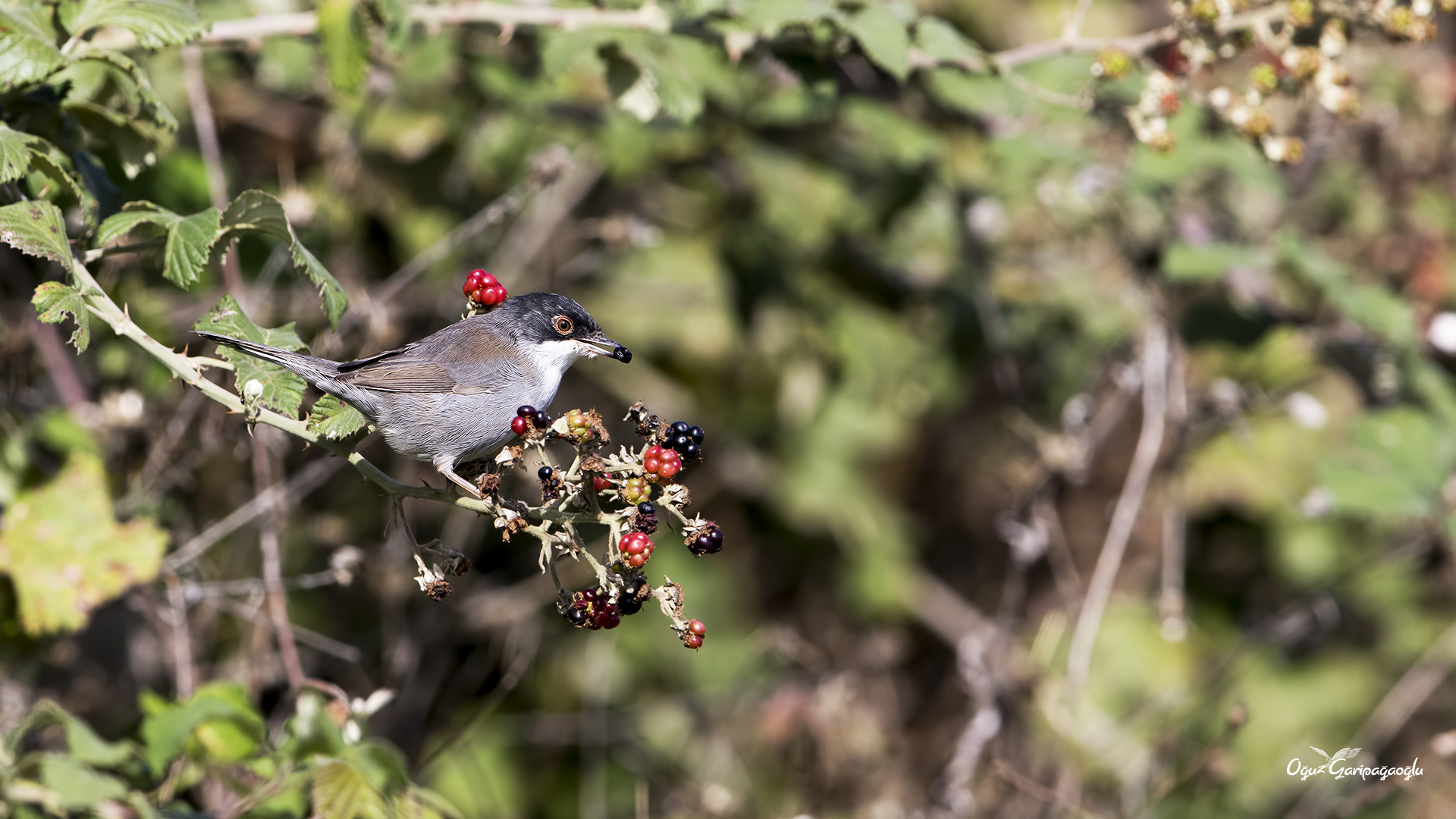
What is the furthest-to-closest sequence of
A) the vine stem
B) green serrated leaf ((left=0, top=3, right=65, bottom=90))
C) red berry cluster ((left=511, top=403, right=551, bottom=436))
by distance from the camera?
the vine stem → green serrated leaf ((left=0, top=3, right=65, bottom=90)) → red berry cluster ((left=511, top=403, right=551, bottom=436))

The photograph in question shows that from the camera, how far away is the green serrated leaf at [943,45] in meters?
3.92

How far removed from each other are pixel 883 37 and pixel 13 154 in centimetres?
250

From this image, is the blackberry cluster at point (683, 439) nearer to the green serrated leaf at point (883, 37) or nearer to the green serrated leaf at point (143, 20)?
the green serrated leaf at point (883, 37)

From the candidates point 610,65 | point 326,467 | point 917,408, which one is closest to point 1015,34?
point 917,408

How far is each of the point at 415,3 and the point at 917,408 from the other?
12.2ft

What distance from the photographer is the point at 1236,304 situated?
546 centimetres

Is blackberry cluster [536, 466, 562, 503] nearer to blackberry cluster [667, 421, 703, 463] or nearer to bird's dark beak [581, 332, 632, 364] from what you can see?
blackberry cluster [667, 421, 703, 463]

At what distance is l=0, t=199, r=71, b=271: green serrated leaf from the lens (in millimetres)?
2602

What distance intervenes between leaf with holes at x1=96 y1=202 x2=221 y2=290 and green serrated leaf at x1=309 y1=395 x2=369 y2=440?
0.48 meters

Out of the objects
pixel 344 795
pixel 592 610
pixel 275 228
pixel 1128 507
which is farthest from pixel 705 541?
Answer: pixel 1128 507

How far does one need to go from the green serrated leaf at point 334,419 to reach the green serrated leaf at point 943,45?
7.62ft

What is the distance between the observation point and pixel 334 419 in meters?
2.70

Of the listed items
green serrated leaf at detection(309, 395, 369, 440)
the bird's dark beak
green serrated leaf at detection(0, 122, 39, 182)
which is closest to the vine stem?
the bird's dark beak

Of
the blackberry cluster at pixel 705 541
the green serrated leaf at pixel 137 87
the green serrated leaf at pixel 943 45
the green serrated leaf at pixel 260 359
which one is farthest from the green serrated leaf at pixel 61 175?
the green serrated leaf at pixel 943 45
